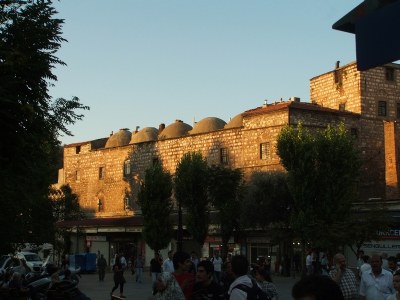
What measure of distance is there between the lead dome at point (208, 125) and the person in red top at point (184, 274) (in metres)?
46.6

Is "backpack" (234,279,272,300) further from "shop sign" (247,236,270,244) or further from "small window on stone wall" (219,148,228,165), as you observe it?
"small window on stone wall" (219,148,228,165)

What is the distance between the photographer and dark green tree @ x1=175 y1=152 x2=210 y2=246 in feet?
141

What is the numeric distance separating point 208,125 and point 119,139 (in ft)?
40.5

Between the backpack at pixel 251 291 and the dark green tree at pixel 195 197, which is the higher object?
the dark green tree at pixel 195 197

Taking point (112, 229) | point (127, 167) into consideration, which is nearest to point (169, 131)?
point (127, 167)

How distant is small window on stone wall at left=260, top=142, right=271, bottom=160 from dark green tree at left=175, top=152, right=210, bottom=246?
517 centimetres

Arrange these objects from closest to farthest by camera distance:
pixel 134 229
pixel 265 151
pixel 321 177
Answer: pixel 321 177 < pixel 265 151 < pixel 134 229

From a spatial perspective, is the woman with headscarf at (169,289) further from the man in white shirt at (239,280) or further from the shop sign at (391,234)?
the shop sign at (391,234)

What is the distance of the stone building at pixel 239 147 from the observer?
151 ft

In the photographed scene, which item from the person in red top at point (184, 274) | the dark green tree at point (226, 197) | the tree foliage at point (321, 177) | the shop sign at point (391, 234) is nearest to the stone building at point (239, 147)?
the dark green tree at point (226, 197)

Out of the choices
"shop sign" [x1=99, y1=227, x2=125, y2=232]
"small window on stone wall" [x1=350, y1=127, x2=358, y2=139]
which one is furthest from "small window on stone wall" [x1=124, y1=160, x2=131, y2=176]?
"small window on stone wall" [x1=350, y1=127, x2=358, y2=139]

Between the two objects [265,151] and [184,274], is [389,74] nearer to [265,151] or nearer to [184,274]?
[265,151]

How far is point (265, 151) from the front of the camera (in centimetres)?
4650

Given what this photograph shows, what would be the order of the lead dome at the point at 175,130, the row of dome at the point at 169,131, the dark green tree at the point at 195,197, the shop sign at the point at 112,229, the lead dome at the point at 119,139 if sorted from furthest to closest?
the lead dome at the point at 119,139, the lead dome at the point at 175,130, the row of dome at the point at 169,131, the shop sign at the point at 112,229, the dark green tree at the point at 195,197
